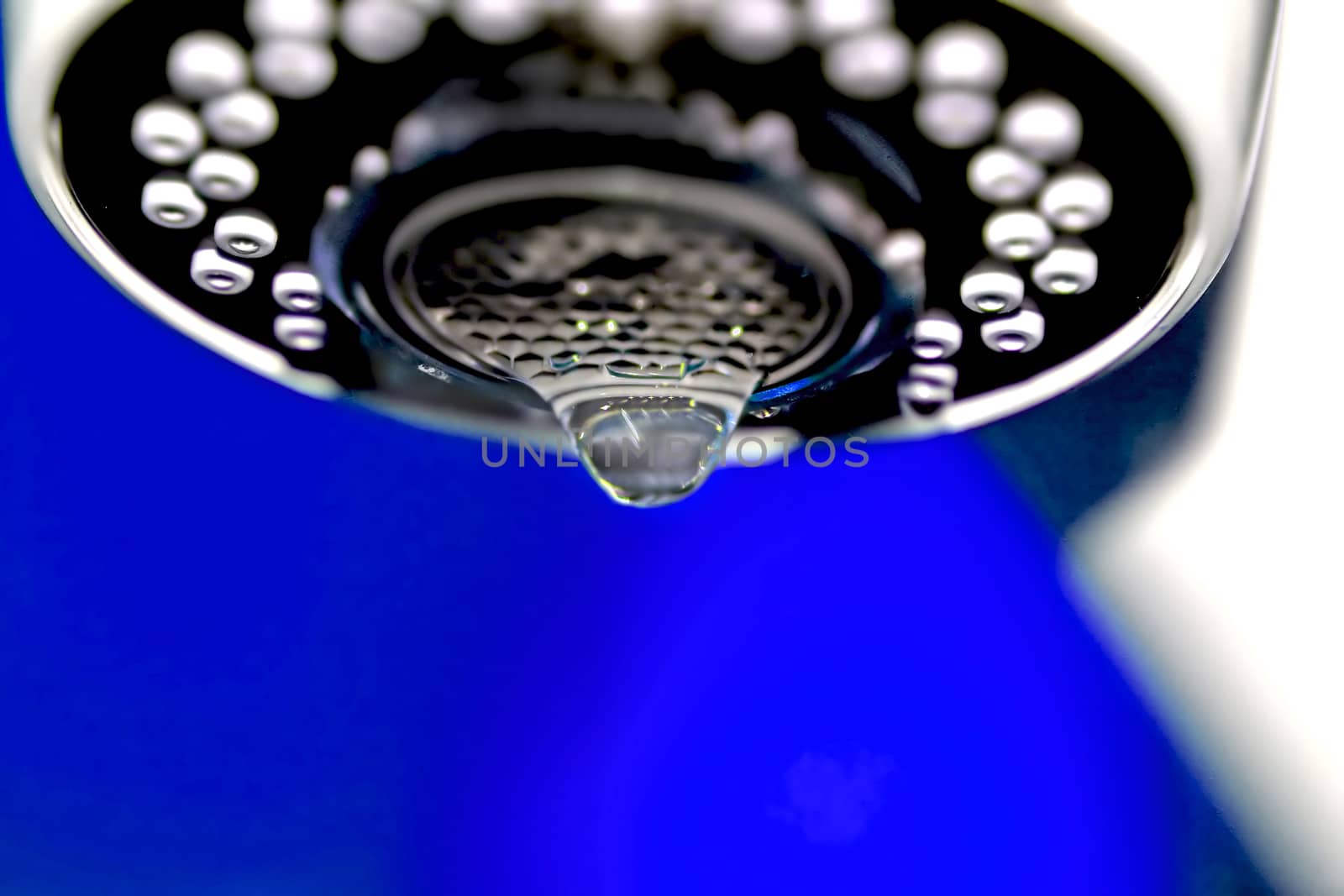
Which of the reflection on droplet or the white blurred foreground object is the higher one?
the reflection on droplet

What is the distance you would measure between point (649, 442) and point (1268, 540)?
497 millimetres

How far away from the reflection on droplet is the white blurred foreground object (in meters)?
0.42

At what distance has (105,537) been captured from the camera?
2.62 feet

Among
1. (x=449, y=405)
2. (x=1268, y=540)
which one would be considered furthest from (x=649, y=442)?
(x=1268, y=540)

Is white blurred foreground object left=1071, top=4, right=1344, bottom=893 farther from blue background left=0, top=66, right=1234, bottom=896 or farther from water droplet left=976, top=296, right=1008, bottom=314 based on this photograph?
water droplet left=976, top=296, right=1008, bottom=314

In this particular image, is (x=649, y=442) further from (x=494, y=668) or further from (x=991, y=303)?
(x=494, y=668)

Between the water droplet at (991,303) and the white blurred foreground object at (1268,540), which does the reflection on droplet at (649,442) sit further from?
the white blurred foreground object at (1268,540)

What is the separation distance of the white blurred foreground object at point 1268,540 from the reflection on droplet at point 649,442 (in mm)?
424

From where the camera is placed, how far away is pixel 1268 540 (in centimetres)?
70

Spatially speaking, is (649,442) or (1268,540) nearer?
(649,442)

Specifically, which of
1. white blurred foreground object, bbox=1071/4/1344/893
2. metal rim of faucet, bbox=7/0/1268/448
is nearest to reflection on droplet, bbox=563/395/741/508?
metal rim of faucet, bbox=7/0/1268/448

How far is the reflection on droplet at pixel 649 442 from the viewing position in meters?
0.37

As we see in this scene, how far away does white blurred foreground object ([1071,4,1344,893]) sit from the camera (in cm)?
64

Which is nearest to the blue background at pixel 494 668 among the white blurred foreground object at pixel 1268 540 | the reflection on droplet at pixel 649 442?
the white blurred foreground object at pixel 1268 540
